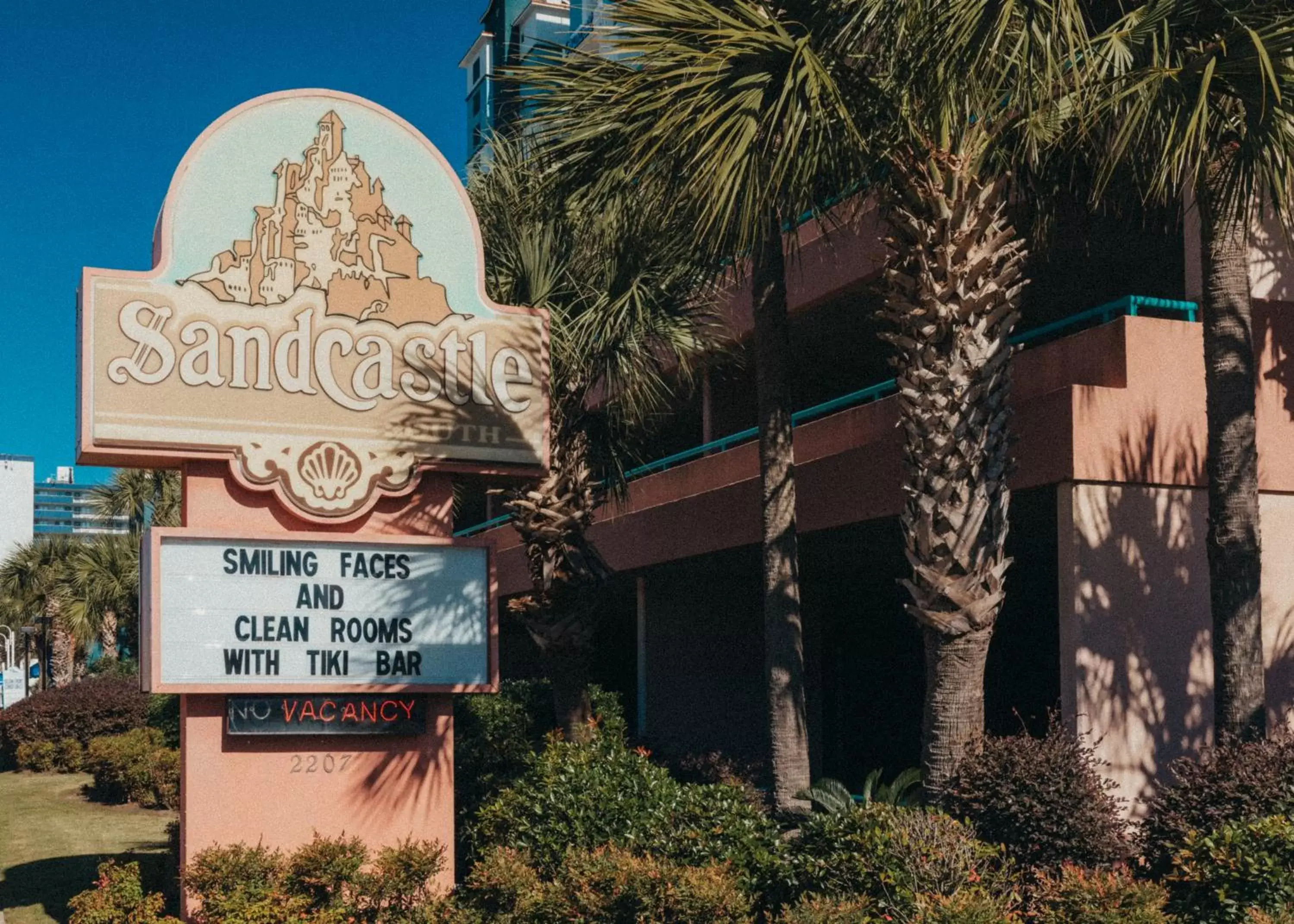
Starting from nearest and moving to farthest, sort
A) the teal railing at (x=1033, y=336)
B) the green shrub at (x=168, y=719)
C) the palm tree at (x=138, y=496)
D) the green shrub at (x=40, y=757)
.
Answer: the teal railing at (x=1033, y=336), the green shrub at (x=168, y=719), the green shrub at (x=40, y=757), the palm tree at (x=138, y=496)

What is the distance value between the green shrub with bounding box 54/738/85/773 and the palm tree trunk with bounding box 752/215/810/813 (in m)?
18.8

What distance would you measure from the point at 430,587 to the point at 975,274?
222 inches

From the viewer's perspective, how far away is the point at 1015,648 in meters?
21.7

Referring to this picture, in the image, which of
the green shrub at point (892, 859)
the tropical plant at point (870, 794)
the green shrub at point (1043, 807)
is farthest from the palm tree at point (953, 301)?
the green shrub at point (892, 859)

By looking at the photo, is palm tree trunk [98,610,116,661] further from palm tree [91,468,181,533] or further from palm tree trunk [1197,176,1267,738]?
palm tree trunk [1197,176,1267,738]

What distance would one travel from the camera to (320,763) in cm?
1273

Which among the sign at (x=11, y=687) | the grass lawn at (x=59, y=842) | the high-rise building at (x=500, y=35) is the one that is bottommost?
the sign at (x=11, y=687)

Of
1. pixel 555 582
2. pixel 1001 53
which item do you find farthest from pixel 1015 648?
pixel 1001 53

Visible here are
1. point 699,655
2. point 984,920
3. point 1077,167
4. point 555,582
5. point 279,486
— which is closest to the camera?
point 984,920

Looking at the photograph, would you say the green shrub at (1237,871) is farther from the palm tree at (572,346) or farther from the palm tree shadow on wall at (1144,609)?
the palm tree at (572,346)

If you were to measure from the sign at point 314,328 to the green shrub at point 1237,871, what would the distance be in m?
6.79

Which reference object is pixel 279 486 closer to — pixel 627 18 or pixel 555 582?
pixel 555 582

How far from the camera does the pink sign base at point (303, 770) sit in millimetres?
12328

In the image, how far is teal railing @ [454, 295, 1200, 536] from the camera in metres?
14.2
